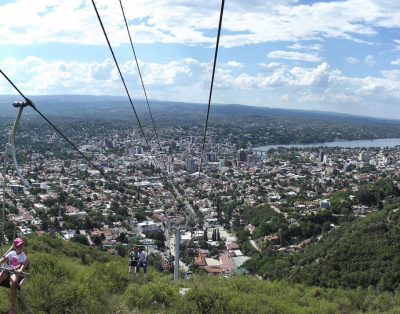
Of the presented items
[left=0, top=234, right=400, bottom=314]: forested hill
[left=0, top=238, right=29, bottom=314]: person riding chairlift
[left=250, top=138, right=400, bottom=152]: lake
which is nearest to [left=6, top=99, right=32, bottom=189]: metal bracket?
[left=0, top=238, right=29, bottom=314]: person riding chairlift

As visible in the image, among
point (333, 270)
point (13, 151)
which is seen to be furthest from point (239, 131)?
point (13, 151)

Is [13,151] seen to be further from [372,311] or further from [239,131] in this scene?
[239,131]

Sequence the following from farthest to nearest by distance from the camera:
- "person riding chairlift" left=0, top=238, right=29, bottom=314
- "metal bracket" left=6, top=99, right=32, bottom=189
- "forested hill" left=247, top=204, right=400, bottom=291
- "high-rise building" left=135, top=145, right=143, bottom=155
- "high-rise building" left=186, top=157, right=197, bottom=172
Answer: "high-rise building" left=135, top=145, right=143, bottom=155, "high-rise building" left=186, top=157, right=197, bottom=172, "forested hill" left=247, top=204, right=400, bottom=291, "person riding chairlift" left=0, top=238, right=29, bottom=314, "metal bracket" left=6, top=99, right=32, bottom=189

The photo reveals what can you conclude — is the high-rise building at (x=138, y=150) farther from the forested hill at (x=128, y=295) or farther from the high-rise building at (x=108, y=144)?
the forested hill at (x=128, y=295)

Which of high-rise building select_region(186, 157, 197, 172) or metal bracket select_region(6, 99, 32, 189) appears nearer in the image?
metal bracket select_region(6, 99, 32, 189)

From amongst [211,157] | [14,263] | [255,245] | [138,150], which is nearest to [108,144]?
[138,150]

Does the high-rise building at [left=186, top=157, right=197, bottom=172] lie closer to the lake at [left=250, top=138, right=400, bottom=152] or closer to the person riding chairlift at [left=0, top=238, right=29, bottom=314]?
the lake at [left=250, top=138, right=400, bottom=152]

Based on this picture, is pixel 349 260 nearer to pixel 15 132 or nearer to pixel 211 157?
pixel 15 132

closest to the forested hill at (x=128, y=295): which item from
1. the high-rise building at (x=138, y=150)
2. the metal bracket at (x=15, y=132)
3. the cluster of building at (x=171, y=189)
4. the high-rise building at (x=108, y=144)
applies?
the cluster of building at (x=171, y=189)
